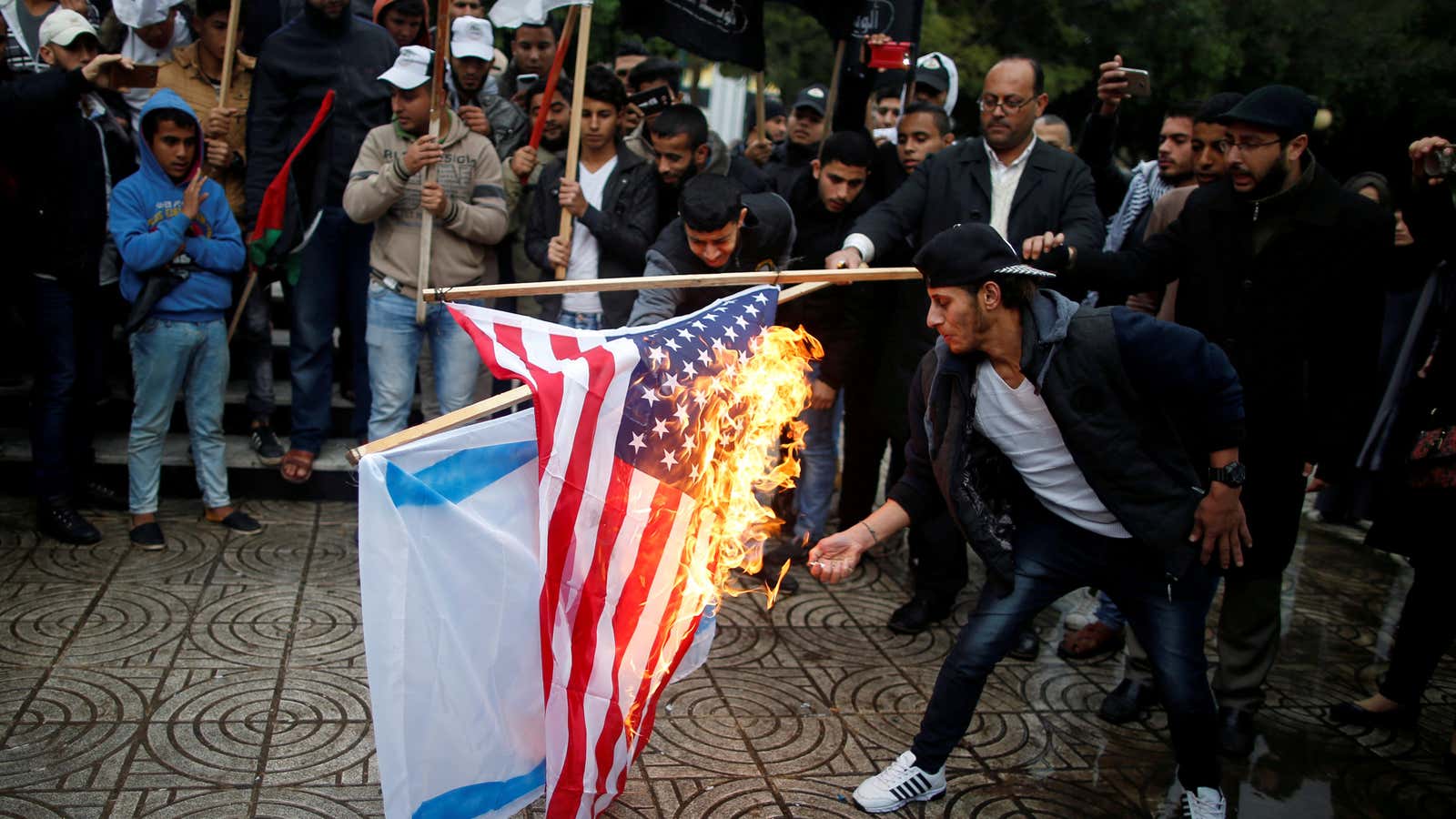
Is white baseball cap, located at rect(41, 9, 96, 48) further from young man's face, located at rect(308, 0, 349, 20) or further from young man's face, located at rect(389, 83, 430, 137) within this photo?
young man's face, located at rect(389, 83, 430, 137)

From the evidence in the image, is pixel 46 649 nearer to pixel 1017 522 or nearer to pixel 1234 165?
pixel 1017 522

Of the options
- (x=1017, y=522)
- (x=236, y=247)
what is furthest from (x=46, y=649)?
(x=1017, y=522)

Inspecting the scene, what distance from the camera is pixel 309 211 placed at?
6.63 meters

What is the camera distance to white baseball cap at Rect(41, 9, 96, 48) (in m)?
5.70

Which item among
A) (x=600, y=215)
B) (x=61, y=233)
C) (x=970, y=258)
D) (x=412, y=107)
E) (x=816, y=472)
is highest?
(x=412, y=107)

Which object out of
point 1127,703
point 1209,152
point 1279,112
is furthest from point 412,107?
point 1127,703

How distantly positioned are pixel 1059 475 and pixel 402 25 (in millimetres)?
5711

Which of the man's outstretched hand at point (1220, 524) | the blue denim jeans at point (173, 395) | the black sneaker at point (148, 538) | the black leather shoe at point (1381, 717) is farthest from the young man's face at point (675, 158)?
the black leather shoe at point (1381, 717)

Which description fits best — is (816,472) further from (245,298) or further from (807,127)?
(245,298)

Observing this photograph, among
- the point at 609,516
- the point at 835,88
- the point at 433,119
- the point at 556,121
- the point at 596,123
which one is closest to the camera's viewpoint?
the point at 609,516

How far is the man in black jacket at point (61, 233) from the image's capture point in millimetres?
5594

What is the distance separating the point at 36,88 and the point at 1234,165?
5587mm

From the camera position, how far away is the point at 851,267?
192 inches

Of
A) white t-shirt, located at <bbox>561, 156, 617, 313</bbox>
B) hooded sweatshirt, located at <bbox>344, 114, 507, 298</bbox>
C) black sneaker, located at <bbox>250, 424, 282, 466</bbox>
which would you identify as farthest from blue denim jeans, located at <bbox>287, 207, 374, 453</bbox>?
white t-shirt, located at <bbox>561, 156, 617, 313</bbox>
